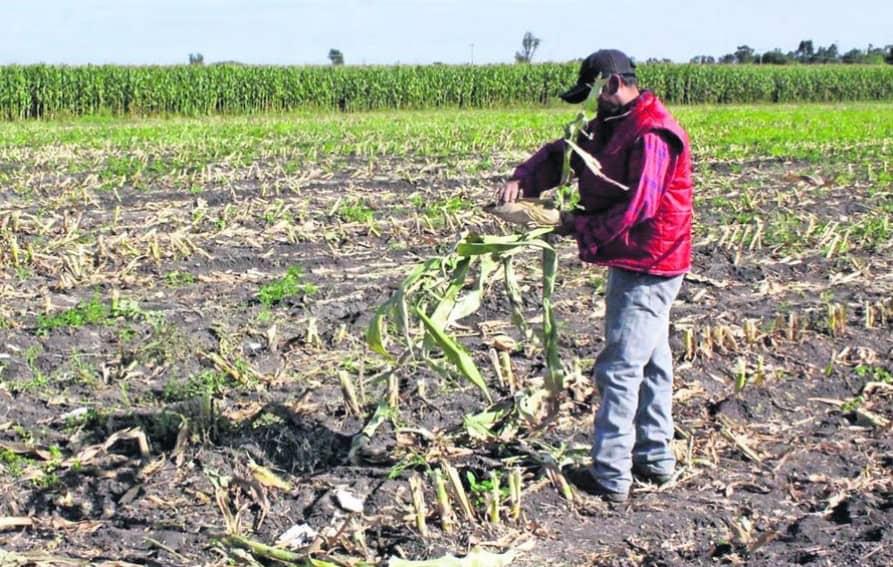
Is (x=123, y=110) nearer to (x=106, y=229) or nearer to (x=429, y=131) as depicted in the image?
(x=429, y=131)

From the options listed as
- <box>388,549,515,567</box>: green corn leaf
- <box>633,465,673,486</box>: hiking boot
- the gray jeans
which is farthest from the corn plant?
<box>388,549,515,567</box>: green corn leaf

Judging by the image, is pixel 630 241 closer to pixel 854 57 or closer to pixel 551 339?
pixel 551 339

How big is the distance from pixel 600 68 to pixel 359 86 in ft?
103

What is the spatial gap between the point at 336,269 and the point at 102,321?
2.05 metres

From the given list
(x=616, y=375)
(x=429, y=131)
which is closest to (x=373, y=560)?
(x=616, y=375)

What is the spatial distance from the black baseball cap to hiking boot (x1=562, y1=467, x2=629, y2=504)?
4.99 ft

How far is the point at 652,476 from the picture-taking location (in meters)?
4.71

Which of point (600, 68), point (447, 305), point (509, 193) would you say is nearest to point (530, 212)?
point (509, 193)

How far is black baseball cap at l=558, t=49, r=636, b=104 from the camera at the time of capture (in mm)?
4363

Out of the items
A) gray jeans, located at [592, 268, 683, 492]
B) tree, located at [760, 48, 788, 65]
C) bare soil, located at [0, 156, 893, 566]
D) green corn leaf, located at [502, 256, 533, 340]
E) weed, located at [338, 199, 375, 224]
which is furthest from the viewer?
tree, located at [760, 48, 788, 65]

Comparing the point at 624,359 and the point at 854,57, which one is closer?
the point at 624,359

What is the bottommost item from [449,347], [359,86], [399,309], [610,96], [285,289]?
[285,289]

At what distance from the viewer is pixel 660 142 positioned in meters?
4.28

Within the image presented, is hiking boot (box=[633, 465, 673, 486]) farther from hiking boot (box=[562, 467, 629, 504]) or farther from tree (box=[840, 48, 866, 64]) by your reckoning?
tree (box=[840, 48, 866, 64])
